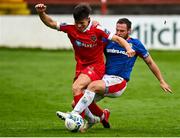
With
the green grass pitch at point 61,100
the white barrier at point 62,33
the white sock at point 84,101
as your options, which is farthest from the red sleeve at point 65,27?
the white barrier at point 62,33

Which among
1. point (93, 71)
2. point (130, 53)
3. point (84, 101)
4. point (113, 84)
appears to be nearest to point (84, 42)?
point (93, 71)

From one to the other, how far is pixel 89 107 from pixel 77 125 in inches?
36.3

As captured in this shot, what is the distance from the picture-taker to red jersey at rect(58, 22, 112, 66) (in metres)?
12.4

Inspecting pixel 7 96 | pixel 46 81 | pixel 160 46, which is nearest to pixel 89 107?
pixel 7 96

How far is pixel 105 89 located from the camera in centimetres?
1248

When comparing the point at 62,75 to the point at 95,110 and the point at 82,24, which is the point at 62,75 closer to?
the point at 95,110

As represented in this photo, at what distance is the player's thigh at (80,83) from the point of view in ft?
40.3

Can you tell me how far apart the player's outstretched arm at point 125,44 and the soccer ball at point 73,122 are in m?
1.18

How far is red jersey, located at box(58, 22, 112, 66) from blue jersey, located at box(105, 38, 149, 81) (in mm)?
178

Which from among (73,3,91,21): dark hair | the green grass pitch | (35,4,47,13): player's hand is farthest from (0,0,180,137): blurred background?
(35,4,47,13): player's hand

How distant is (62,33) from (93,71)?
1645cm

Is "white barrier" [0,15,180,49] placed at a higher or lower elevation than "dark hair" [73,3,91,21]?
lower

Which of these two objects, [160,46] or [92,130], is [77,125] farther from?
[160,46]

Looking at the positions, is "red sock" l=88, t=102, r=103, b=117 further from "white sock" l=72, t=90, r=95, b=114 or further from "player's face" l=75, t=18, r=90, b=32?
"player's face" l=75, t=18, r=90, b=32
